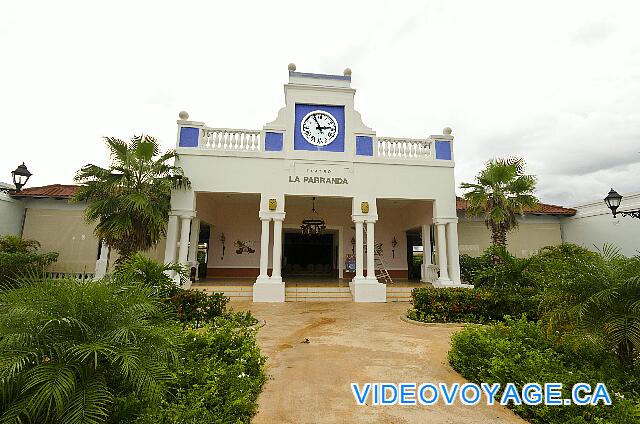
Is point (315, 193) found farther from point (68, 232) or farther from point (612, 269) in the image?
point (68, 232)

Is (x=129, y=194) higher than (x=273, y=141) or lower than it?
lower

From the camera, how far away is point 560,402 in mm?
3164

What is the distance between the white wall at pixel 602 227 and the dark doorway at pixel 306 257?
472 inches

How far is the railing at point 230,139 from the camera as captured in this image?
12.2 metres

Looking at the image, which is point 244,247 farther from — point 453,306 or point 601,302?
point 601,302

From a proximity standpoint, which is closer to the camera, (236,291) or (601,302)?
(601,302)

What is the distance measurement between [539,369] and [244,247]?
538 inches

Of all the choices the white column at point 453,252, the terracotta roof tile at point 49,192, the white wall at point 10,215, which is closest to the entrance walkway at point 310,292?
the white column at point 453,252

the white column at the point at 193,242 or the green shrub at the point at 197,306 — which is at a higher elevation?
the white column at the point at 193,242

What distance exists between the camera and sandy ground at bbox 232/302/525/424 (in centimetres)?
332

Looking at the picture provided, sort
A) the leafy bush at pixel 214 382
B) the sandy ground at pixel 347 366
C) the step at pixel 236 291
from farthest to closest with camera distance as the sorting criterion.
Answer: the step at pixel 236 291, the sandy ground at pixel 347 366, the leafy bush at pixel 214 382

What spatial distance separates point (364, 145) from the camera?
12.6 m

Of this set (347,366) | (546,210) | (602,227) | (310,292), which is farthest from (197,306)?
(602,227)

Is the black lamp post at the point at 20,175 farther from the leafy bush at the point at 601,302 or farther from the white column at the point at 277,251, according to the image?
the leafy bush at the point at 601,302
